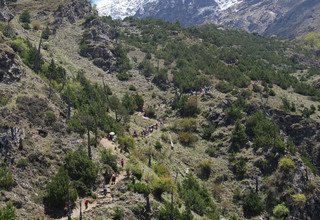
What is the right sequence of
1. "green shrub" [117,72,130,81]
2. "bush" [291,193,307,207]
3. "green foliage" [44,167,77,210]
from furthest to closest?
"green shrub" [117,72,130,81] → "bush" [291,193,307,207] → "green foliage" [44,167,77,210]

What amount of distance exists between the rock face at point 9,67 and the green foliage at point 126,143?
16874 mm

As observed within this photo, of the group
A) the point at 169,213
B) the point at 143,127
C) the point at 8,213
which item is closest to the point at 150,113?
the point at 143,127

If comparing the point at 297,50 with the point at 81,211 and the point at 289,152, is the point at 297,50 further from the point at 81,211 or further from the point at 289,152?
the point at 81,211

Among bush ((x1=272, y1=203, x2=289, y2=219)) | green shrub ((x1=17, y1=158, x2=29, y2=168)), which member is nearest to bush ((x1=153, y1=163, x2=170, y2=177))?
bush ((x1=272, y1=203, x2=289, y2=219))

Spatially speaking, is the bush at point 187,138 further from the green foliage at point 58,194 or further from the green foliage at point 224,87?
the green foliage at point 58,194

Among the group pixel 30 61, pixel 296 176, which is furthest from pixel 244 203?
pixel 30 61

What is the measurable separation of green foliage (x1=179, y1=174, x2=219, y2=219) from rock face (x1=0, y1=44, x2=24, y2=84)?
27703mm

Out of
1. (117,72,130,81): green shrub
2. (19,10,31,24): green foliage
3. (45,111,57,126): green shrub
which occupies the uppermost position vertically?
(19,10,31,24): green foliage

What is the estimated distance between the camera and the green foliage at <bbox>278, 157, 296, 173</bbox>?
68.6m

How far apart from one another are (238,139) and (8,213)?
4706cm

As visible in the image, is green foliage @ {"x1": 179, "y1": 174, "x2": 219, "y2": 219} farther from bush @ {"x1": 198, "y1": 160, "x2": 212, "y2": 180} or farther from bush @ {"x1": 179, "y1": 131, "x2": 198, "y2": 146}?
bush @ {"x1": 179, "y1": 131, "x2": 198, "y2": 146}

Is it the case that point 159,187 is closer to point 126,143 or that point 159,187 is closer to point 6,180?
point 126,143

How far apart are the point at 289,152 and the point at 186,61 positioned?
46.1 meters

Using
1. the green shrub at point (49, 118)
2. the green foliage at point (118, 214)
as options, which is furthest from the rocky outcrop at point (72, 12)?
the green foliage at point (118, 214)
